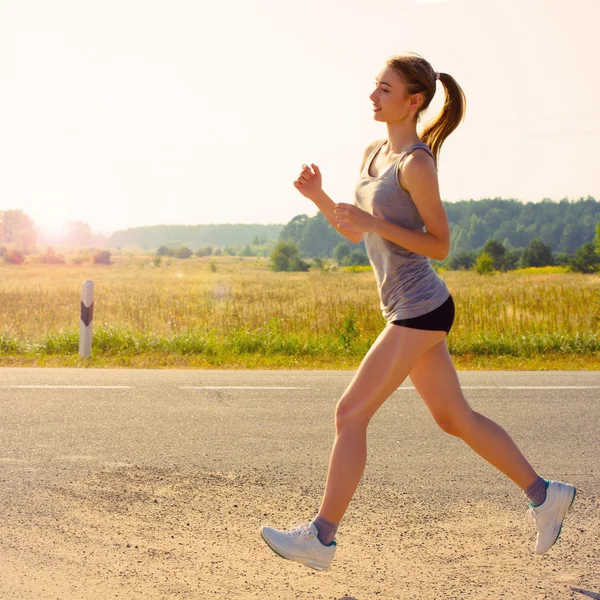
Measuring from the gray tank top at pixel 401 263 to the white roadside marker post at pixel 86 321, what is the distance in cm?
795

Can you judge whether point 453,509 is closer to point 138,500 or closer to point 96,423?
point 138,500

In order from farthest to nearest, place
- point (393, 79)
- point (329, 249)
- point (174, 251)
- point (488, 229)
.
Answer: point (329, 249) < point (488, 229) < point (174, 251) < point (393, 79)

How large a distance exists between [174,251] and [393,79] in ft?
519

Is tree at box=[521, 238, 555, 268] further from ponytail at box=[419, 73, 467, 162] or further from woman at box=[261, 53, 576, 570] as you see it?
woman at box=[261, 53, 576, 570]

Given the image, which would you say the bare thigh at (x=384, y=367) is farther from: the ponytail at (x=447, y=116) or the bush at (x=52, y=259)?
the bush at (x=52, y=259)

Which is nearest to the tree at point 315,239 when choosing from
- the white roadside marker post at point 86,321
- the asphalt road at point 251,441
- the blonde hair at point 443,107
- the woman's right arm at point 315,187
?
the white roadside marker post at point 86,321

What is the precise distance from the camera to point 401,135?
10.5 ft

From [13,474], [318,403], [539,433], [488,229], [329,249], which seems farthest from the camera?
[329,249]

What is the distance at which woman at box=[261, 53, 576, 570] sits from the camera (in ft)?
10.00

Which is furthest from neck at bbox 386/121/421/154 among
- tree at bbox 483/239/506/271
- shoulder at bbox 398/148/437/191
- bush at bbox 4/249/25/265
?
tree at bbox 483/239/506/271

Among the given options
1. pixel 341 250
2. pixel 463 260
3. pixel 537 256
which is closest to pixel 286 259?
pixel 463 260

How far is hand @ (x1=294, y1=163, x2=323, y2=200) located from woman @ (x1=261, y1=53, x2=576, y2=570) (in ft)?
0.90

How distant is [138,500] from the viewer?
4.25m

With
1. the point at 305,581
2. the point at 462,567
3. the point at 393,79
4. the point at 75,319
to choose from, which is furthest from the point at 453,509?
the point at 75,319
